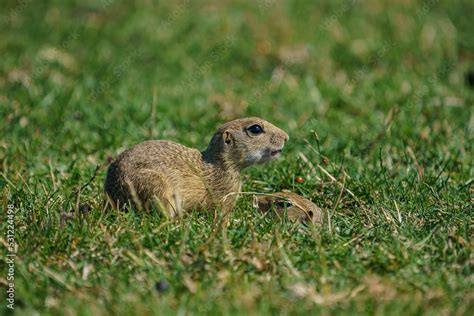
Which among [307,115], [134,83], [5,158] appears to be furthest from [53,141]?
[307,115]

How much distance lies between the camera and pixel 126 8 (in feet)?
30.0

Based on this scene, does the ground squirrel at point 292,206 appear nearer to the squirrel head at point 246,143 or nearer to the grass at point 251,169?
the grass at point 251,169

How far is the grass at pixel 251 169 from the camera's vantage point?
12.2 ft

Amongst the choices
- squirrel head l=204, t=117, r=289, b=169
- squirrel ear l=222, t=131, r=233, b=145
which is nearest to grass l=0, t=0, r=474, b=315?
squirrel head l=204, t=117, r=289, b=169

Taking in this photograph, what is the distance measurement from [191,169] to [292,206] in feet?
2.20

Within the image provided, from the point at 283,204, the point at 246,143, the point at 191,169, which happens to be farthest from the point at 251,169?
the point at 283,204

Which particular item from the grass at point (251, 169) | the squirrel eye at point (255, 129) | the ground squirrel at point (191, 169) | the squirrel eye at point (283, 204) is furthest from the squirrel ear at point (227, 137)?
the squirrel eye at point (283, 204)

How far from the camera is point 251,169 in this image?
5.61 metres

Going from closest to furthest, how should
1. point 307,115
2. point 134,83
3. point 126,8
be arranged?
point 307,115 < point 134,83 < point 126,8

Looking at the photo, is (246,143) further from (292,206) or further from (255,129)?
(292,206)

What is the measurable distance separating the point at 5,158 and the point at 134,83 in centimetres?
220

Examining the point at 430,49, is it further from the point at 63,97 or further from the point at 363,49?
the point at 63,97

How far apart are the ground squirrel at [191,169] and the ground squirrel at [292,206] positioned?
22cm

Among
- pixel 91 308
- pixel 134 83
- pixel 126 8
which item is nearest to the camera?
pixel 91 308
